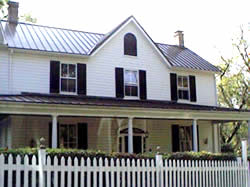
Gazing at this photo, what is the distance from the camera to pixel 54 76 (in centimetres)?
1783

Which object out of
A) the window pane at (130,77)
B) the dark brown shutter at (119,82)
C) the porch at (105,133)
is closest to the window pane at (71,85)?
the porch at (105,133)

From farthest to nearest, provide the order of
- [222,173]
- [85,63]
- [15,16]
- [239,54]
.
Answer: [239,54] → [15,16] → [85,63] → [222,173]

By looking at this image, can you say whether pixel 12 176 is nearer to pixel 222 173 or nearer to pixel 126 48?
pixel 222 173

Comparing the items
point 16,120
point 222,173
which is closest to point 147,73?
point 16,120

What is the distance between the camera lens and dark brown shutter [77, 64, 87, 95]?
18.4m

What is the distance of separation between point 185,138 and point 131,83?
188 inches

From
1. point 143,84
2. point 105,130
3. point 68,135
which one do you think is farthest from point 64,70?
point 143,84

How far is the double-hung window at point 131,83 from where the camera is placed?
65.4ft

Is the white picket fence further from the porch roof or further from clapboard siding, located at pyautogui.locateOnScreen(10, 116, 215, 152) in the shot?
clapboard siding, located at pyautogui.locateOnScreen(10, 116, 215, 152)

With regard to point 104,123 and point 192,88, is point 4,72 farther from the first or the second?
point 192,88

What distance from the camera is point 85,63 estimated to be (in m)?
18.9

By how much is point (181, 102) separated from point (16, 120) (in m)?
9.60

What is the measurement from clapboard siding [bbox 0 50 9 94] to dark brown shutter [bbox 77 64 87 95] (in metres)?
3.46

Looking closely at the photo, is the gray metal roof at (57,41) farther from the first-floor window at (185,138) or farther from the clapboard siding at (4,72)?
the first-floor window at (185,138)
